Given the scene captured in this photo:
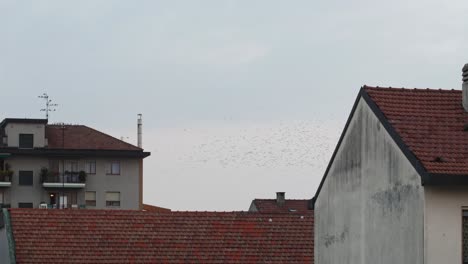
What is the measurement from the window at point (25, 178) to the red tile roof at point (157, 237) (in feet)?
188

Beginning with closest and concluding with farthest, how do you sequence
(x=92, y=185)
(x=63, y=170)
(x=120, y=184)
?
(x=63, y=170) → (x=92, y=185) → (x=120, y=184)

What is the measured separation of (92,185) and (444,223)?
80.1 metres

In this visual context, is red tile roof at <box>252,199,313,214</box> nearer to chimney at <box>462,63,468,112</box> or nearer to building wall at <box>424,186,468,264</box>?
chimney at <box>462,63,468,112</box>

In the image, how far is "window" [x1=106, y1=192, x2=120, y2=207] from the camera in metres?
107

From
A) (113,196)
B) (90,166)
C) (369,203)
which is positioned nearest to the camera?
(369,203)

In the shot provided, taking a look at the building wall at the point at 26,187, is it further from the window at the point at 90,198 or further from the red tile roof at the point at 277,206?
the red tile roof at the point at 277,206

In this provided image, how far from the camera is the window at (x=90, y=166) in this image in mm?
106938

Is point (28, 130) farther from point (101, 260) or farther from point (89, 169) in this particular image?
point (101, 260)

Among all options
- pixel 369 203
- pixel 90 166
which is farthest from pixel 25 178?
pixel 369 203

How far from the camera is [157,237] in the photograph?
47.9 meters

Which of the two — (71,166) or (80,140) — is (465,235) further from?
(80,140)

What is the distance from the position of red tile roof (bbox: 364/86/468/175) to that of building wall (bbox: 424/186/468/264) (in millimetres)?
665

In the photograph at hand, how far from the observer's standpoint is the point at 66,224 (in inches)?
1870

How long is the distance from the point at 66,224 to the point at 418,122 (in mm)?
20640
